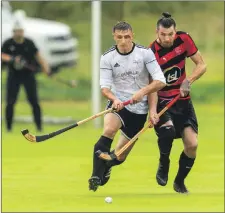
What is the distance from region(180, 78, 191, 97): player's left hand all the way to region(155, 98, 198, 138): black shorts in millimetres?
566

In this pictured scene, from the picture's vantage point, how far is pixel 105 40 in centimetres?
2747

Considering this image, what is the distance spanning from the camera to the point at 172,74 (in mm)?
11969

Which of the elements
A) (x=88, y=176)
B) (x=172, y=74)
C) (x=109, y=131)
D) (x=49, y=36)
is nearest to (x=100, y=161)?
(x=109, y=131)

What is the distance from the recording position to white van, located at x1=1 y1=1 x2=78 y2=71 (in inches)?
1060

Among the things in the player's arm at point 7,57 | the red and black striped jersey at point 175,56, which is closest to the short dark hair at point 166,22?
the red and black striped jersey at point 175,56

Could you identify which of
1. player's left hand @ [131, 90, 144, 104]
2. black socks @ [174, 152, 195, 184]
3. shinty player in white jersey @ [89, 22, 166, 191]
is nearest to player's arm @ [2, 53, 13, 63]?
black socks @ [174, 152, 195, 184]

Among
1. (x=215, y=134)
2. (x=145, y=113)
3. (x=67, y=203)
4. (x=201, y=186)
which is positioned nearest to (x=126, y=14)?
(x=215, y=134)

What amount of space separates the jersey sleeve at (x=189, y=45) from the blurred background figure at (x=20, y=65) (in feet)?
27.9

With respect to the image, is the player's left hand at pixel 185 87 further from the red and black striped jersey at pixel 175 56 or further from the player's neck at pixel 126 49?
the player's neck at pixel 126 49

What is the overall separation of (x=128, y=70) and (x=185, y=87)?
584 millimetres

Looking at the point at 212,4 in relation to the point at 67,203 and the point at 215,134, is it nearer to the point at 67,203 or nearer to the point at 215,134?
the point at 215,134

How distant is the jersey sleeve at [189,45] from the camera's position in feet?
39.1

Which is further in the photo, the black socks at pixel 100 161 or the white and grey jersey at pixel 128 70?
the black socks at pixel 100 161

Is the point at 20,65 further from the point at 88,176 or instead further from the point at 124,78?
the point at 124,78
